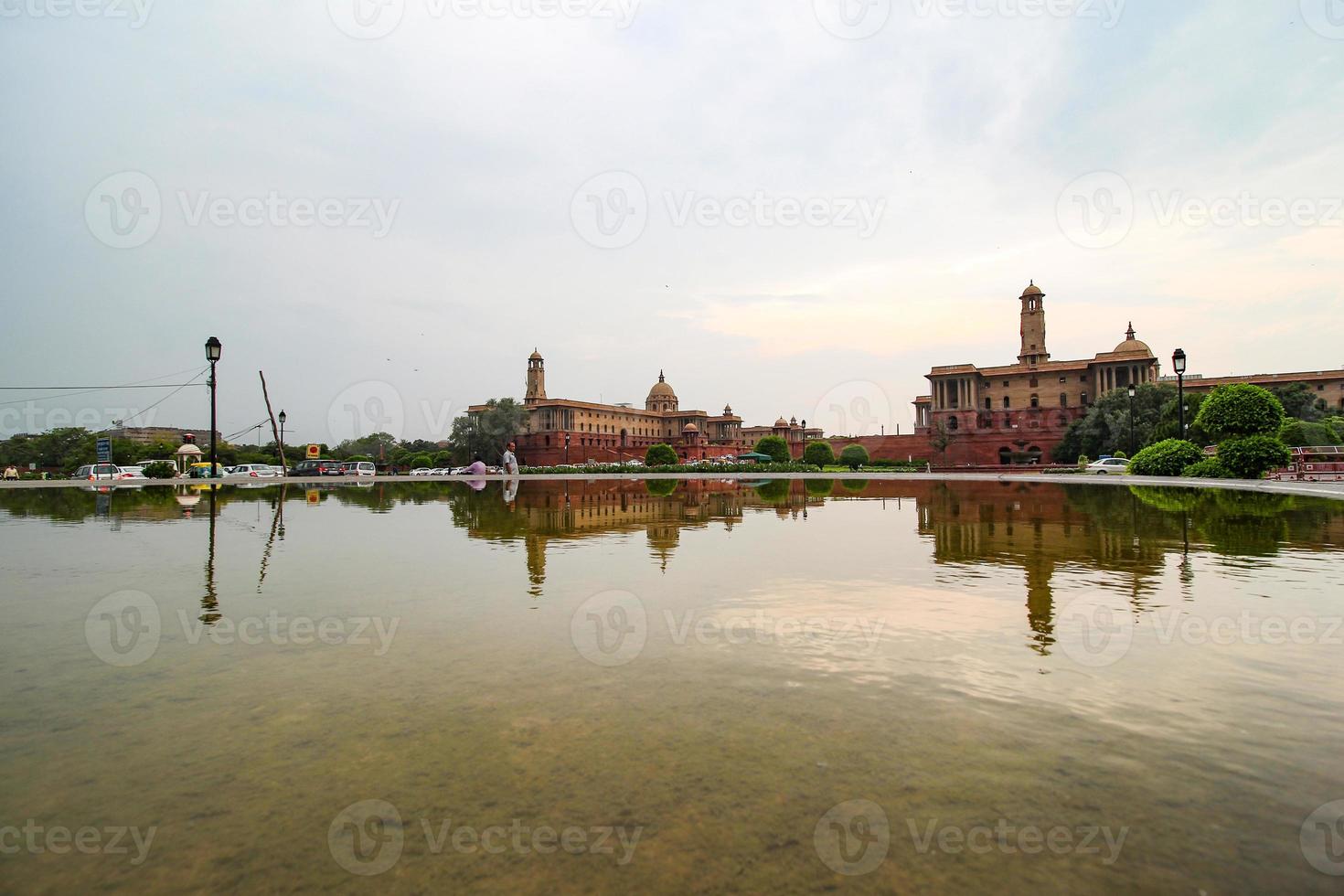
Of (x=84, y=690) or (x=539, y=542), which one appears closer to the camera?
(x=84, y=690)

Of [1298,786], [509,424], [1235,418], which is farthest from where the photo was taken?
[509,424]

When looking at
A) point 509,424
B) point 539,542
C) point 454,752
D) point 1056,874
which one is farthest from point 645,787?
point 509,424

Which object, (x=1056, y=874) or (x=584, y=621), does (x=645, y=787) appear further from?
(x=584, y=621)

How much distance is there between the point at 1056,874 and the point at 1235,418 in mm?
28881

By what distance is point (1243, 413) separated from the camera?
79.6ft

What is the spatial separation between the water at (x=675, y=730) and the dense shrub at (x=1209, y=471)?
Result: 21034mm

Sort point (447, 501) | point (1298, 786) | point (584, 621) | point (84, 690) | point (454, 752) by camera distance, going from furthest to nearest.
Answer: point (447, 501) < point (584, 621) < point (84, 690) < point (454, 752) < point (1298, 786)

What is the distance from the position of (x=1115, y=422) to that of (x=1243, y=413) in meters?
30.9

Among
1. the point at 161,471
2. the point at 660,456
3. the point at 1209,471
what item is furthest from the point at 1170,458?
the point at 161,471

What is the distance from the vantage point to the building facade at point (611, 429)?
86688mm

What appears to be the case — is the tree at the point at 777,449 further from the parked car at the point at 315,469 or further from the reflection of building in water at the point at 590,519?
the reflection of building in water at the point at 590,519

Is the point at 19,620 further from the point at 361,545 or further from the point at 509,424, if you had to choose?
the point at 509,424

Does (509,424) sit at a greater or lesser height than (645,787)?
greater

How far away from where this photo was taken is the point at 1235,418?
24.4 meters
